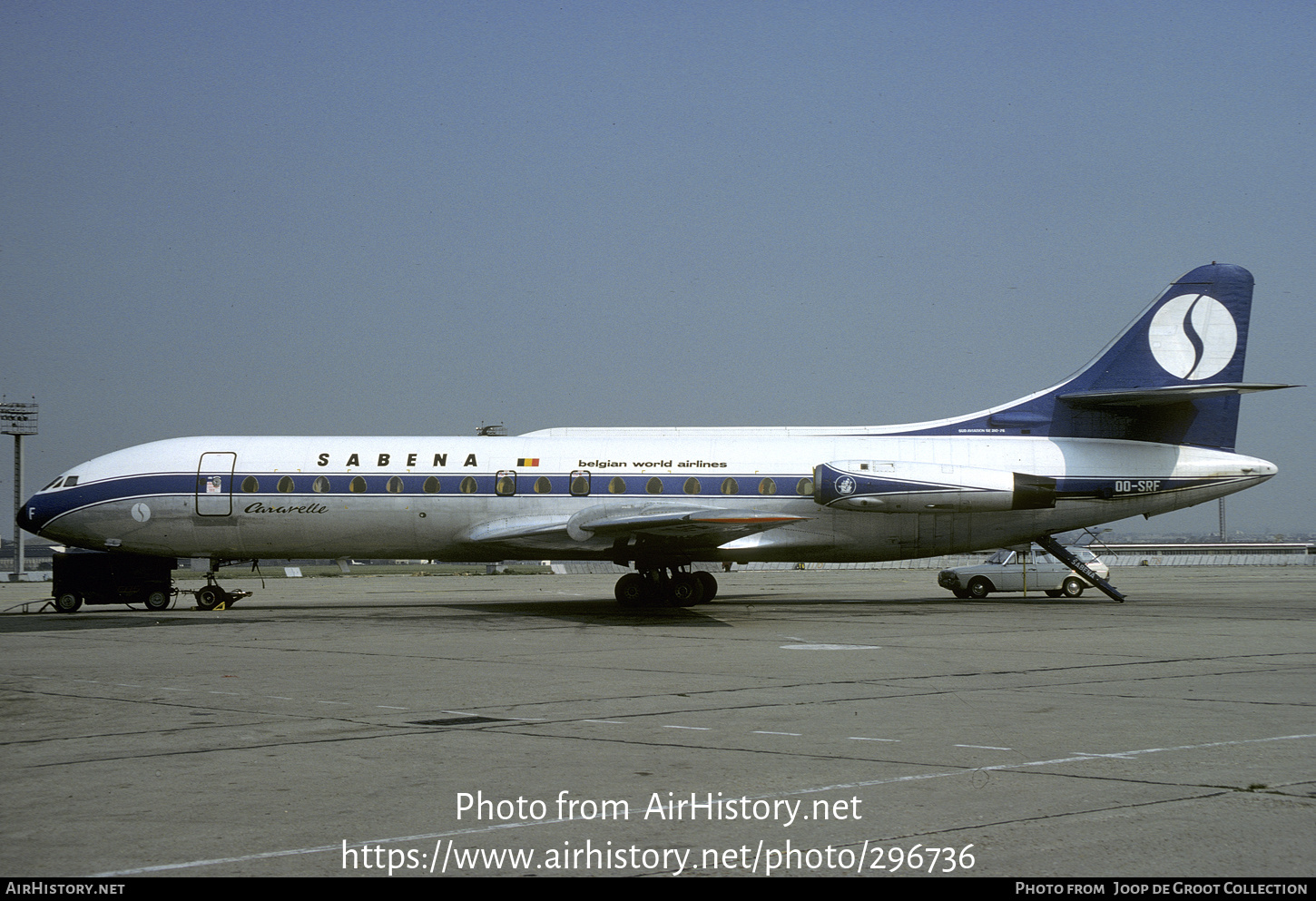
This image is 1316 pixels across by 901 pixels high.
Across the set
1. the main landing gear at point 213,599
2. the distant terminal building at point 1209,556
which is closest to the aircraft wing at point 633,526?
the main landing gear at point 213,599

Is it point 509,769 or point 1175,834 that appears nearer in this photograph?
point 1175,834

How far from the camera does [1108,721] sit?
9828mm

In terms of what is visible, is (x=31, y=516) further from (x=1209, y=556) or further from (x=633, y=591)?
(x=1209, y=556)

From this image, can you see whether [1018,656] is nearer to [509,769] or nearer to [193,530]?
[509,769]

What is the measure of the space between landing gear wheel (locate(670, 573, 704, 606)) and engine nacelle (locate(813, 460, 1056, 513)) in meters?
3.54

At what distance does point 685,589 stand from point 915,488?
18.8 ft

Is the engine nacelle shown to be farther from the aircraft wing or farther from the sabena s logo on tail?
the sabena s logo on tail

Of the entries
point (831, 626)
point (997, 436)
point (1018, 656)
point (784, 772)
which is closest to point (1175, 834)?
point (784, 772)

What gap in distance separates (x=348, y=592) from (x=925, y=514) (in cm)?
1977

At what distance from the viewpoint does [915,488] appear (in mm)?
25859

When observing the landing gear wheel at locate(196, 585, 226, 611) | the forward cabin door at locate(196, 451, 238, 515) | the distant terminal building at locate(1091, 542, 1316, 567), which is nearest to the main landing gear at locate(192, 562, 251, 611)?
the landing gear wheel at locate(196, 585, 226, 611)

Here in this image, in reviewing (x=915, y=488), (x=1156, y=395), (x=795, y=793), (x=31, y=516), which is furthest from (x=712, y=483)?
(x=795, y=793)

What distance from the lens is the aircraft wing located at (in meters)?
23.0

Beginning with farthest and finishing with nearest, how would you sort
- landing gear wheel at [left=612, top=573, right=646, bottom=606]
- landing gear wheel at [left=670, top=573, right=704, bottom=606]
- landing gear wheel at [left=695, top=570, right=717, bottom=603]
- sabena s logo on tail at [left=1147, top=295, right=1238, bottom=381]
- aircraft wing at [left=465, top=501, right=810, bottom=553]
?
landing gear wheel at [left=695, top=570, right=717, bottom=603] < sabena s logo on tail at [left=1147, top=295, right=1238, bottom=381] < landing gear wheel at [left=670, top=573, right=704, bottom=606] < landing gear wheel at [left=612, top=573, right=646, bottom=606] < aircraft wing at [left=465, top=501, right=810, bottom=553]
